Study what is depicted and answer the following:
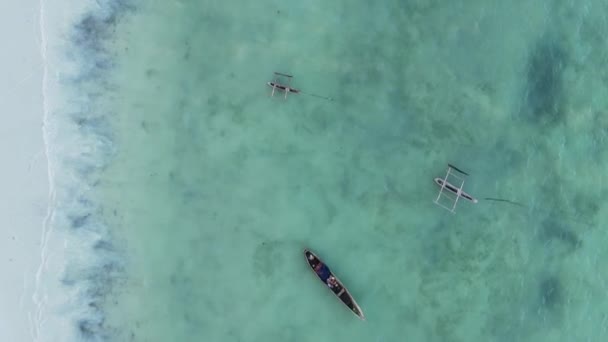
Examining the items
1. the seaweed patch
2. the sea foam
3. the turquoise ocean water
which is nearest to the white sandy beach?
the sea foam

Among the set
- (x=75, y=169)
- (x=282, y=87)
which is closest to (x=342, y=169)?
(x=282, y=87)

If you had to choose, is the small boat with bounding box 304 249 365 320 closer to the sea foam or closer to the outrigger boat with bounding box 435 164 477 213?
the outrigger boat with bounding box 435 164 477 213

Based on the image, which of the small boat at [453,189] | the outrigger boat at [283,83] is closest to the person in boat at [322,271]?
the small boat at [453,189]

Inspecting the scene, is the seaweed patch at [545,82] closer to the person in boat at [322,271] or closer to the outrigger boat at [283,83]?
the outrigger boat at [283,83]

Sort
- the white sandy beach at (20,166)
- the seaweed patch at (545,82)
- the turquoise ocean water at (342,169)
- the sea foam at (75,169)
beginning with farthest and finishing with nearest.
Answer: the seaweed patch at (545,82) → the turquoise ocean water at (342,169) → the sea foam at (75,169) → the white sandy beach at (20,166)

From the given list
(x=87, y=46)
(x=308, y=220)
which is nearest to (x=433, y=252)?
(x=308, y=220)
